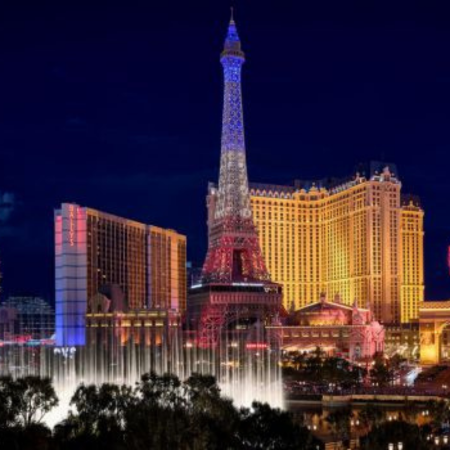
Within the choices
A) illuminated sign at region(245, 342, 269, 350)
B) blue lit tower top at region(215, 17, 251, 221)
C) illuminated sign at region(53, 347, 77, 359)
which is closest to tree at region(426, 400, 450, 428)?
illuminated sign at region(245, 342, 269, 350)

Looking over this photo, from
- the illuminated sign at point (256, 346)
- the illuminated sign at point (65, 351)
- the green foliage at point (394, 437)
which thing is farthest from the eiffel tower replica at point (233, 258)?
the green foliage at point (394, 437)

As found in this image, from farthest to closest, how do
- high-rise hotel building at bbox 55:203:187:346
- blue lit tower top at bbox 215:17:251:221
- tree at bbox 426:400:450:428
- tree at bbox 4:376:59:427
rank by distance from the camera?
blue lit tower top at bbox 215:17:251:221
high-rise hotel building at bbox 55:203:187:346
tree at bbox 426:400:450:428
tree at bbox 4:376:59:427

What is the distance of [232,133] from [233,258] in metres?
14.1

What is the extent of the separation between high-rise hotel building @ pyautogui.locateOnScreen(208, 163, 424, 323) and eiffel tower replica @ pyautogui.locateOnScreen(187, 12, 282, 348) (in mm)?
8022

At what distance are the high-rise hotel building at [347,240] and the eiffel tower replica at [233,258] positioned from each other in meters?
8.02

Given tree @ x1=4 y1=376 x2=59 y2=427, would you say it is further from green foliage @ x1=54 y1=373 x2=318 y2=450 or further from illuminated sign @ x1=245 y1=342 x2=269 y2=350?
illuminated sign @ x1=245 y1=342 x2=269 y2=350

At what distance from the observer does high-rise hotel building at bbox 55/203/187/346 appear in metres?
85.2

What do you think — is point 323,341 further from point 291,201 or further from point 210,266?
point 291,201

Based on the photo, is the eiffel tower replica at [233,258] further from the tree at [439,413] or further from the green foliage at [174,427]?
the green foliage at [174,427]

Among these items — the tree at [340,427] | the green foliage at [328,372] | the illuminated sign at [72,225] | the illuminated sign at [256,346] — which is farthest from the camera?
the illuminated sign at [72,225]

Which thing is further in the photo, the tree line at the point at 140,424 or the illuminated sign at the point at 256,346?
the illuminated sign at the point at 256,346

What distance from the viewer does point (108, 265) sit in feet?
310

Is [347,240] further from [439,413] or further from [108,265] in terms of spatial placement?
[439,413]

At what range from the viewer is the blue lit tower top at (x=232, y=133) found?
9262 centimetres
